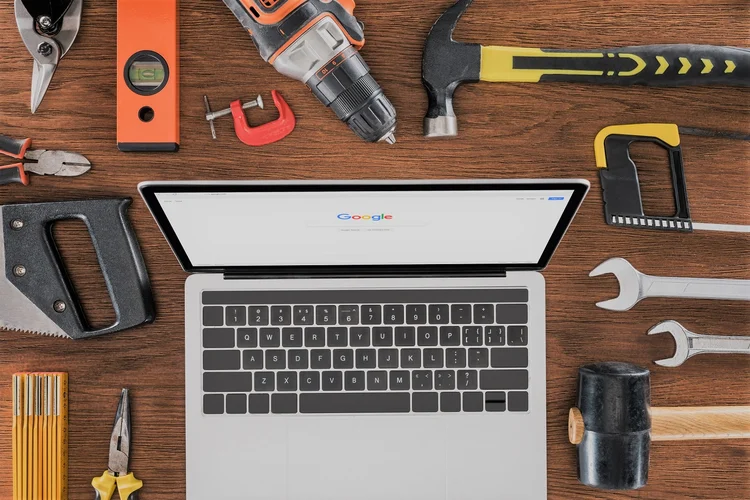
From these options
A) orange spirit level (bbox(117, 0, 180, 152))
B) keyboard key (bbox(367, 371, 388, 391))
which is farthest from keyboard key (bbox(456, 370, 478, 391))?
Result: orange spirit level (bbox(117, 0, 180, 152))

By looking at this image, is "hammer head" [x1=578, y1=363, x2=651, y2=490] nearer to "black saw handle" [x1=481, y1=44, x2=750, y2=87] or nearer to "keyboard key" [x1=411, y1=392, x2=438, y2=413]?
"keyboard key" [x1=411, y1=392, x2=438, y2=413]

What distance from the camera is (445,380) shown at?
855mm

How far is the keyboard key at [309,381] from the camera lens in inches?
33.6

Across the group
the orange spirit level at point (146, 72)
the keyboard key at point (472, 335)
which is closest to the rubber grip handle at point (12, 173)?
the orange spirit level at point (146, 72)

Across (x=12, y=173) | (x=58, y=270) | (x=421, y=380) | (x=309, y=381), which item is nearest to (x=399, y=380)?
(x=421, y=380)

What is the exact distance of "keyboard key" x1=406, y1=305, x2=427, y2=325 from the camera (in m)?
0.86

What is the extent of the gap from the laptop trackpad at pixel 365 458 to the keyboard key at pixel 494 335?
14 cm

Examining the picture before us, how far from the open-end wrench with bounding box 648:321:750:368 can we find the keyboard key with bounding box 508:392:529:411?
222mm

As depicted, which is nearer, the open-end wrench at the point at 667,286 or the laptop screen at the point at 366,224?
the laptop screen at the point at 366,224

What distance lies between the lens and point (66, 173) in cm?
87

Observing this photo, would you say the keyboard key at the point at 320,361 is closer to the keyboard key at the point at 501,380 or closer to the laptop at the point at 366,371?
the laptop at the point at 366,371

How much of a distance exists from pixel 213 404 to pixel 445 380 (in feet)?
1.14

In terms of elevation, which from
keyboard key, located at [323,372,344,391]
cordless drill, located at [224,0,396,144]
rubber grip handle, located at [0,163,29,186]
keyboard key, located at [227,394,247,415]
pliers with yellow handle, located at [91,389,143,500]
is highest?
cordless drill, located at [224,0,396,144]

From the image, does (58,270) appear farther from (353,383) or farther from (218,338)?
(353,383)
